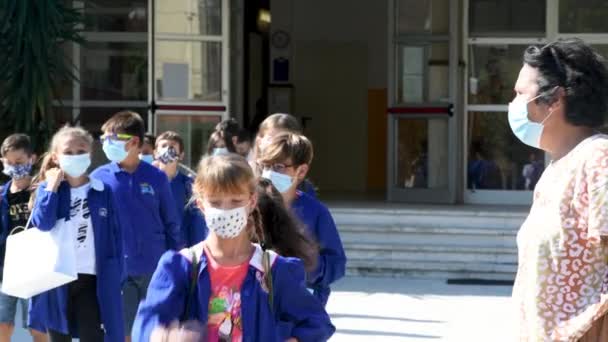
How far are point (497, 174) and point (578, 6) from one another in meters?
2.33

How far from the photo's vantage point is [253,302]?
11.9 ft

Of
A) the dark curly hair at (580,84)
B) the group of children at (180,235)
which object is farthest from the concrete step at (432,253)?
the dark curly hair at (580,84)

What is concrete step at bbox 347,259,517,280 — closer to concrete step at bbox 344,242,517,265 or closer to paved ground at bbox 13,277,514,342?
concrete step at bbox 344,242,517,265

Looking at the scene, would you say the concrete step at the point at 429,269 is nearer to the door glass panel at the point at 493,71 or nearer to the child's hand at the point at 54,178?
the door glass panel at the point at 493,71

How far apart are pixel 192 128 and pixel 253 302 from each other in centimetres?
1018

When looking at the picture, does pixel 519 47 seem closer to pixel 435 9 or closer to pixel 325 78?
pixel 435 9

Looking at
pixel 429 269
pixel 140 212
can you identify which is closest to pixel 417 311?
pixel 429 269

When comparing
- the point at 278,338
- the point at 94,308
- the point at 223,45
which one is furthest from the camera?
the point at 223,45

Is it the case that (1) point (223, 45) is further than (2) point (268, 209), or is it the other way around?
(1) point (223, 45)

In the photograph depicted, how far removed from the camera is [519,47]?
1430cm

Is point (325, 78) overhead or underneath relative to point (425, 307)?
overhead

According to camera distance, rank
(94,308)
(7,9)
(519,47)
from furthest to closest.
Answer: (519,47), (7,9), (94,308)

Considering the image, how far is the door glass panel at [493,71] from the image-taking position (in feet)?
47.1

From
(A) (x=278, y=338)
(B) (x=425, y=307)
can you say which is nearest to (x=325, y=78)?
(B) (x=425, y=307)
